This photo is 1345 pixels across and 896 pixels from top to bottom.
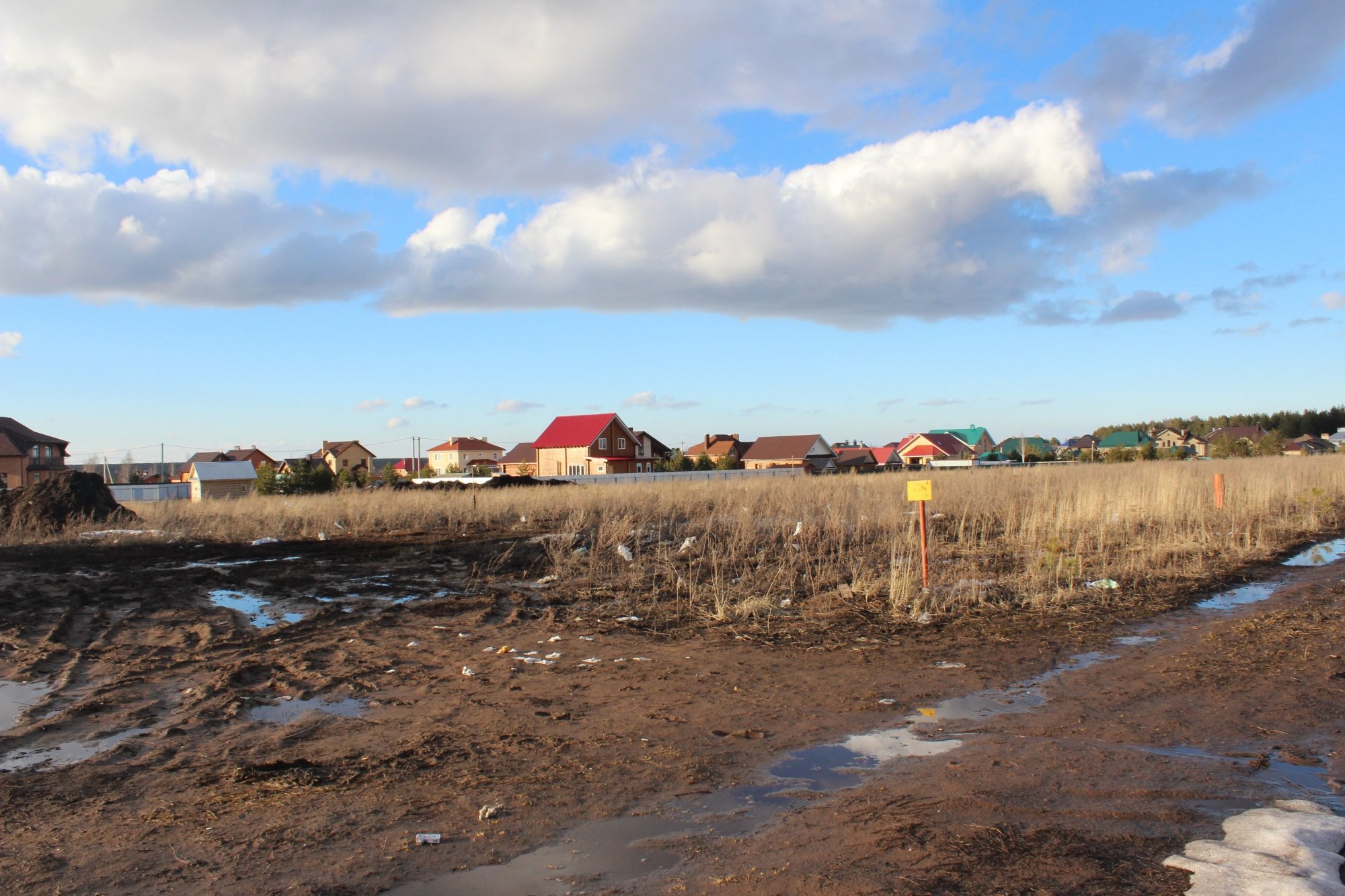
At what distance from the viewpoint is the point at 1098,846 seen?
3414mm

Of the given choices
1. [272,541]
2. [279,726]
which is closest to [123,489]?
[272,541]

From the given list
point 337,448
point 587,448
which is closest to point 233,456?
point 337,448

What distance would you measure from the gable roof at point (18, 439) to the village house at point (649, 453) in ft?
127

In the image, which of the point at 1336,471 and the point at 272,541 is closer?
the point at 272,541

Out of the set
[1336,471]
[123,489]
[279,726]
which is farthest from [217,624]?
[123,489]

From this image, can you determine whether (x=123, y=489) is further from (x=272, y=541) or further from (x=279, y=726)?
(x=279, y=726)

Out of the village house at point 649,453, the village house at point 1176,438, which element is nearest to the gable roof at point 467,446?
the village house at point 649,453

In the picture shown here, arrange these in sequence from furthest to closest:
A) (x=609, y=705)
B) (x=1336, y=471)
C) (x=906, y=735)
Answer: (x=1336, y=471) < (x=609, y=705) < (x=906, y=735)

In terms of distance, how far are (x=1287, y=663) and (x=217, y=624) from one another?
383 inches

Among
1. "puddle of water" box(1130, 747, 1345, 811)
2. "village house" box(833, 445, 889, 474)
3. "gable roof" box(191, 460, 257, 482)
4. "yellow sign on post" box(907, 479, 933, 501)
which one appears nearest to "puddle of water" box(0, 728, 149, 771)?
"puddle of water" box(1130, 747, 1345, 811)

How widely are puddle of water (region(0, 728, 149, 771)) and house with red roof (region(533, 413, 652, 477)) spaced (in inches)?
2208

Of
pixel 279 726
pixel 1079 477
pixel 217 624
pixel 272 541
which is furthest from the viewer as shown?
pixel 1079 477

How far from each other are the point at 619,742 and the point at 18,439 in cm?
6287

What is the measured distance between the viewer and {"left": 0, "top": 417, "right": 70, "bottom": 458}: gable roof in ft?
172
